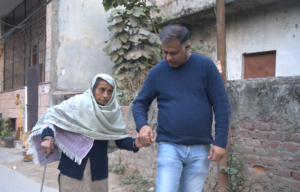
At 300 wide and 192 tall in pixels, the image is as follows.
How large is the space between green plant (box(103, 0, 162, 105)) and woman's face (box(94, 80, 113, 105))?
3307 mm

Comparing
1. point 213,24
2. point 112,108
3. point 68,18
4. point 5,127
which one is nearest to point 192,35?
point 213,24

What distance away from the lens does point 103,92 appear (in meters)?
2.57

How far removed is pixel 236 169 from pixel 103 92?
2161 mm

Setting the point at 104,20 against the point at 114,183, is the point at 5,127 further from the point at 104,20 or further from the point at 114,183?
the point at 114,183

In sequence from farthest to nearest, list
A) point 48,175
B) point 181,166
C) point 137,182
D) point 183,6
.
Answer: point 183,6, point 48,175, point 137,182, point 181,166

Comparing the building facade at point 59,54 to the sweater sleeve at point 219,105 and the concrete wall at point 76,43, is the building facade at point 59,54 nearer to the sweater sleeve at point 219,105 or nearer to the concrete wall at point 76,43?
the concrete wall at point 76,43

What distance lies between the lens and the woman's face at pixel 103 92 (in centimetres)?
255

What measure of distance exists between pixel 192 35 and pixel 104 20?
2980 millimetres

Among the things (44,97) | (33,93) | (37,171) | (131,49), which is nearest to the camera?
(37,171)

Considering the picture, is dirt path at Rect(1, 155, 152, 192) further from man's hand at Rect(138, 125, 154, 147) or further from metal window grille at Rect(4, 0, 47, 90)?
metal window grille at Rect(4, 0, 47, 90)

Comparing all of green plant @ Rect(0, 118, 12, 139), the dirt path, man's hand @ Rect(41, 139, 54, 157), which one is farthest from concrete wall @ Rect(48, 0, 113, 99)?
man's hand @ Rect(41, 139, 54, 157)

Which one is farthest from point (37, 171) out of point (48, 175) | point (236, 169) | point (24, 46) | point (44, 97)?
point (24, 46)

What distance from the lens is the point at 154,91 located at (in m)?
2.13

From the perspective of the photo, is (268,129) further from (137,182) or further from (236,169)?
(137,182)
